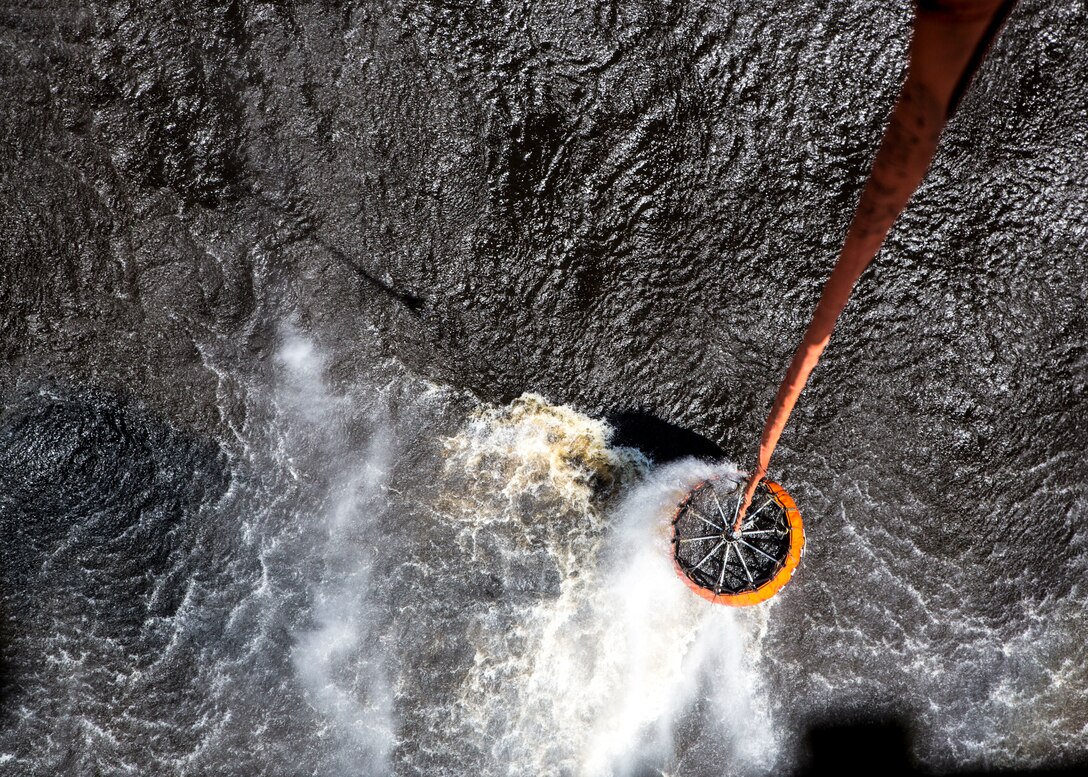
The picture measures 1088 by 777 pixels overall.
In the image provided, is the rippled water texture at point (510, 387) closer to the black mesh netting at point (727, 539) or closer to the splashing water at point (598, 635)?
the splashing water at point (598, 635)

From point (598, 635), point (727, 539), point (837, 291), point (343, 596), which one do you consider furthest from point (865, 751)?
point (343, 596)

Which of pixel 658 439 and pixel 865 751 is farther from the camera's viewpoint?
pixel 658 439

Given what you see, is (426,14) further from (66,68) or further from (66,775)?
(66,775)

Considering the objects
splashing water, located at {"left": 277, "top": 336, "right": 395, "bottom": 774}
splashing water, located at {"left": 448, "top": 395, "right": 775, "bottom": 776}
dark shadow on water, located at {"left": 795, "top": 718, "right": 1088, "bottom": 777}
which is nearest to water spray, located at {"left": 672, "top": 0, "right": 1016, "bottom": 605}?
splashing water, located at {"left": 448, "top": 395, "right": 775, "bottom": 776}

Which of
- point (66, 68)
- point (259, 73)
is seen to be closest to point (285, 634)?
point (259, 73)

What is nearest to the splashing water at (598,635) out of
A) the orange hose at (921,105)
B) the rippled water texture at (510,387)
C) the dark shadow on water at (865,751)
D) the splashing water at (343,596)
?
the rippled water texture at (510,387)

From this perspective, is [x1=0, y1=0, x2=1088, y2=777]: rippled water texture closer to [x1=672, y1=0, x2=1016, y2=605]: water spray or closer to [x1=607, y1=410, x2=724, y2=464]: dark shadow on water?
[x1=607, y1=410, x2=724, y2=464]: dark shadow on water

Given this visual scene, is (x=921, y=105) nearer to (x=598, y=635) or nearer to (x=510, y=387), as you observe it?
(x=510, y=387)
